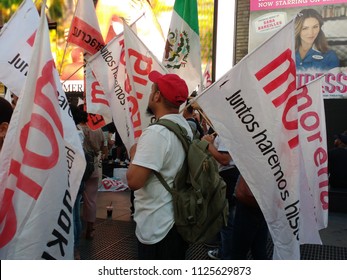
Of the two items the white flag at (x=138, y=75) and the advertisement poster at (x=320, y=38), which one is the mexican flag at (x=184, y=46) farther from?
the advertisement poster at (x=320, y=38)

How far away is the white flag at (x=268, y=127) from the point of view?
2.78 metres

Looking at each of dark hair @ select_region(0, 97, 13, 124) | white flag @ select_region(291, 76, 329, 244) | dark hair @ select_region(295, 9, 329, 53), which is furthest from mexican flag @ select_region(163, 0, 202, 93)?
dark hair @ select_region(295, 9, 329, 53)

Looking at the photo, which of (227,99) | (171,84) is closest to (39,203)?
(171,84)

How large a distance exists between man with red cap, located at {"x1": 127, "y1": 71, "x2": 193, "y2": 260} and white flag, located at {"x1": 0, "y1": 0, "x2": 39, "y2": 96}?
5.87ft

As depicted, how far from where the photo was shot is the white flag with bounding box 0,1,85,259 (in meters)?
1.79

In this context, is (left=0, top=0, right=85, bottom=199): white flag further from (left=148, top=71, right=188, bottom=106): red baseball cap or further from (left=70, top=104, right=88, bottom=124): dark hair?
(left=148, top=71, right=188, bottom=106): red baseball cap

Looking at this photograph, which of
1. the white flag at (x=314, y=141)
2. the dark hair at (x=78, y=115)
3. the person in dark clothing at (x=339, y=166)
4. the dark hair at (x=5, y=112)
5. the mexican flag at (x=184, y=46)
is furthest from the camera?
the person in dark clothing at (x=339, y=166)

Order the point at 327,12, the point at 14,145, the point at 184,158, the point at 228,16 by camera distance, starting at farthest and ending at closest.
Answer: the point at 228,16 < the point at 327,12 < the point at 184,158 < the point at 14,145

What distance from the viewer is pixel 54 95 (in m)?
2.02

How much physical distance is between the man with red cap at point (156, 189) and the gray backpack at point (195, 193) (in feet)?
0.12

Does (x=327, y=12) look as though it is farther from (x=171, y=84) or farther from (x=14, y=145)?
(x=14, y=145)

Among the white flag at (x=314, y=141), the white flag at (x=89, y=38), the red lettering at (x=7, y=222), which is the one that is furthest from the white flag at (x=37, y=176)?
the white flag at (x=89, y=38)

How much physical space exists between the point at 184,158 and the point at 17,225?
3.41 feet

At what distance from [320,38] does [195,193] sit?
9.63m
